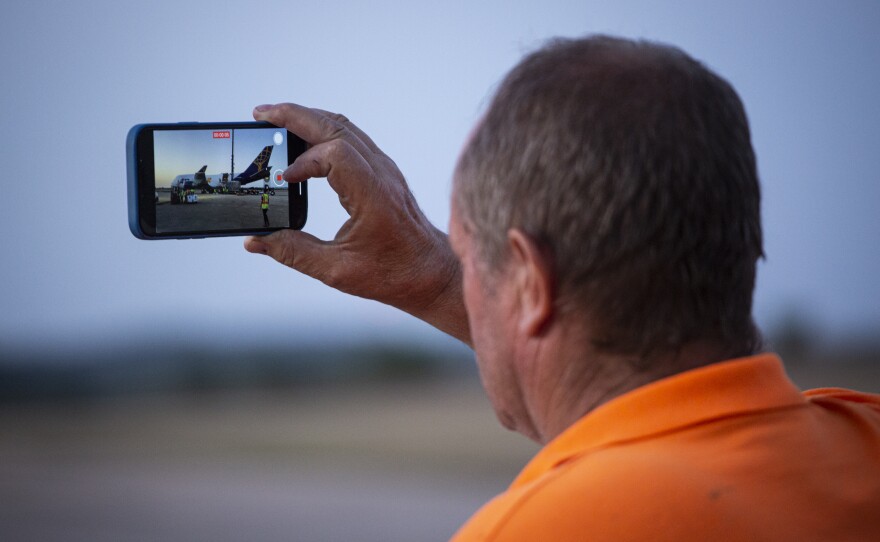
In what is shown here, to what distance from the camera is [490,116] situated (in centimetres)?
119

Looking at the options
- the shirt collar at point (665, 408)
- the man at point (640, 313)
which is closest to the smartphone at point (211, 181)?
the man at point (640, 313)

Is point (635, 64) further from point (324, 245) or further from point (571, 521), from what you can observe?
point (324, 245)

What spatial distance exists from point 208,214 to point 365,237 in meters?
0.32

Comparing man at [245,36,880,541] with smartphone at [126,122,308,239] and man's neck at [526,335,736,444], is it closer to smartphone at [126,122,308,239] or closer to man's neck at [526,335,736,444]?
man's neck at [526,335,736,444]

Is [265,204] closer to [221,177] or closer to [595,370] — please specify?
[221,177]

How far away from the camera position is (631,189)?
42.8 inches

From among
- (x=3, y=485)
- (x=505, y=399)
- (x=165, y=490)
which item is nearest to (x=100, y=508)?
(x=165, y=490)

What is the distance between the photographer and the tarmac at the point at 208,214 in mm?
2104

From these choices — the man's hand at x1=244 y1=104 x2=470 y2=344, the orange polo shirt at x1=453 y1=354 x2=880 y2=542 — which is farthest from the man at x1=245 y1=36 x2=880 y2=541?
the man's hand at x1=244 y1=104 x2=470 y2=344

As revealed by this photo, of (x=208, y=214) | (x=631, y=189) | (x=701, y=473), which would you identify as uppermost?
(x=631, y=189)

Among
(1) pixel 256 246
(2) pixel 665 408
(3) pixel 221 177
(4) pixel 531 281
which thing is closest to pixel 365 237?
(1) pixel 256 246

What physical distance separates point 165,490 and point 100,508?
1429 millimetres

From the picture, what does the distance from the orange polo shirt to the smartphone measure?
1.20 metres

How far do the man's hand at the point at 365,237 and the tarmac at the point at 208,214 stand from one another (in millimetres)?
51
